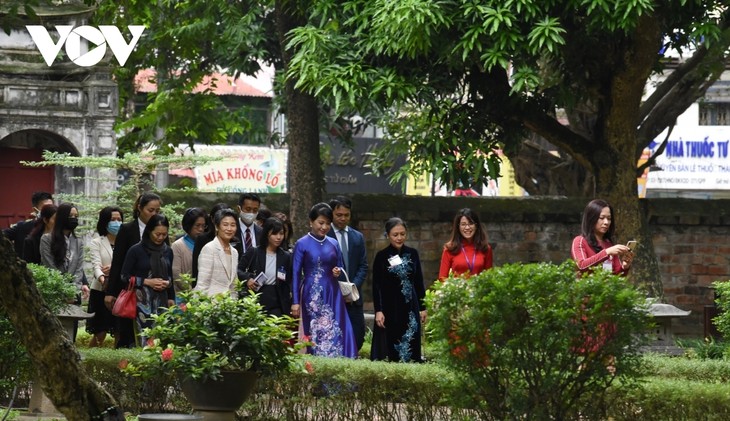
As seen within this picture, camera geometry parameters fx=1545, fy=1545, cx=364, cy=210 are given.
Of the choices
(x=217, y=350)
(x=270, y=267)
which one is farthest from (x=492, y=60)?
(x=217, y=350)

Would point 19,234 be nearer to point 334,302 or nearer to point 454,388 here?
point 334,302

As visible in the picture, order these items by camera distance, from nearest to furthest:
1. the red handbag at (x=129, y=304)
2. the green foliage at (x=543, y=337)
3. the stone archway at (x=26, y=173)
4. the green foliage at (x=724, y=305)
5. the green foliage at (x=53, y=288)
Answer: the green foliage at (x=543, y=337), the green foliage at (x=53, y=288), the green foliage at (x=724, y=305), the red handbag at (x=129, y=304), the stone archway at (x=26, y=173)

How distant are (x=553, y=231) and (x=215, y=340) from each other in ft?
43.7

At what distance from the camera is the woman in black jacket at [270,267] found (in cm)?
1329

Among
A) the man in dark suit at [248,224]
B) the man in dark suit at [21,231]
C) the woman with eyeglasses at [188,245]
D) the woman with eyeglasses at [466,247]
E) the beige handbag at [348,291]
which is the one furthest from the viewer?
the man in dark suit at [21,231]

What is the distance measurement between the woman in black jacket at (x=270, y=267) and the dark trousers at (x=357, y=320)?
0.60 metres

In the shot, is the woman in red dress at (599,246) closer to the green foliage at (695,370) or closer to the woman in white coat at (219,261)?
the green foliage at (695,370)

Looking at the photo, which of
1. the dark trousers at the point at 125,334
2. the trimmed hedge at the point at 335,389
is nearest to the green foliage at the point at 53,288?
the trimmed hedge at the point at 335,389

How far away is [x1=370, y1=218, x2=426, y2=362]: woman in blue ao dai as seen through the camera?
44.4 feet

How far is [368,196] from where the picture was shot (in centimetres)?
2180

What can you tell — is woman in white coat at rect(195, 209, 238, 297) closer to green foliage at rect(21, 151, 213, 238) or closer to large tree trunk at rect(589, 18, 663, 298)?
green foliage at rect(21, 151, 213, 238)

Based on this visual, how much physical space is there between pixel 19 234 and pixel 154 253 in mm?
2747

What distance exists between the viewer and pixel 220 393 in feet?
31.7

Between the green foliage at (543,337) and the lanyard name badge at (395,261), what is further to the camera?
the lanyard name badge at (395,261)
